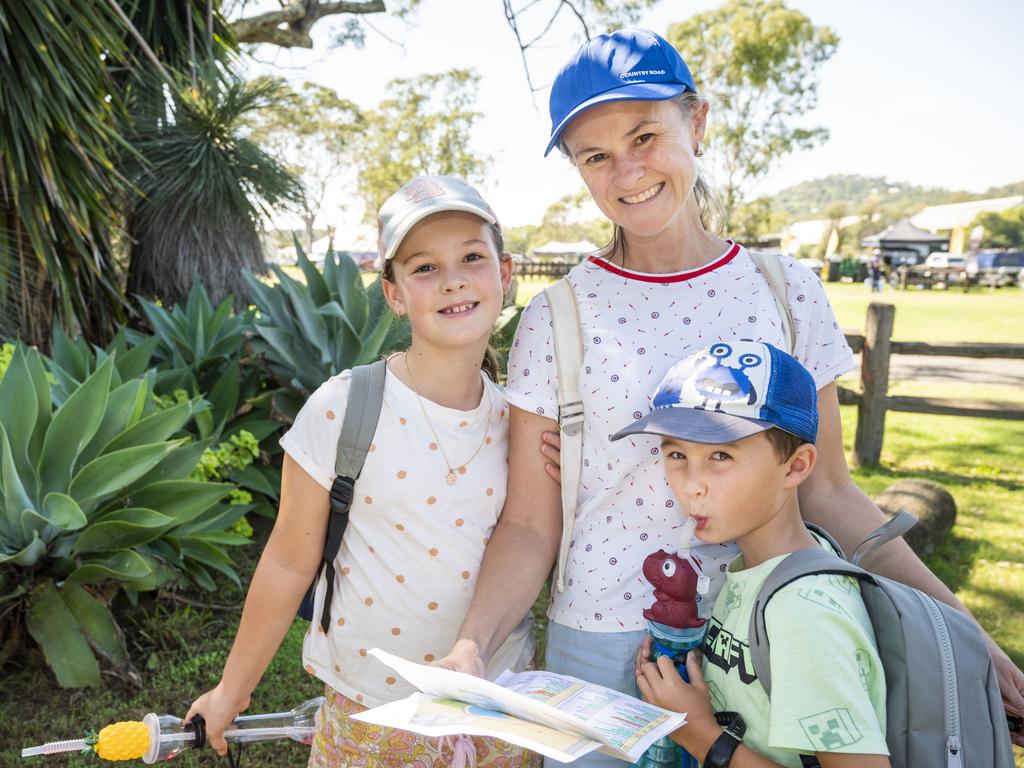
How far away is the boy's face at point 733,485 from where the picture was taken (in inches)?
63.6

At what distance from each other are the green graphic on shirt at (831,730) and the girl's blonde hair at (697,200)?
1.09 meters

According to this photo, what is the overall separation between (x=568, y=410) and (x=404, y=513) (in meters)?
0.45

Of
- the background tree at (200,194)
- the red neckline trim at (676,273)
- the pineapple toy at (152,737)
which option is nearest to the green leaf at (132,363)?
the pineapple toy at (152,737)

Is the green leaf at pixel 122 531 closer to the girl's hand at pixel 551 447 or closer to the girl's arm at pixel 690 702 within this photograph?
the girl's hand at pixel 551 447

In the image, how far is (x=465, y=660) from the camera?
5.39 ft

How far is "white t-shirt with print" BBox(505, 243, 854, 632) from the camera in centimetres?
180

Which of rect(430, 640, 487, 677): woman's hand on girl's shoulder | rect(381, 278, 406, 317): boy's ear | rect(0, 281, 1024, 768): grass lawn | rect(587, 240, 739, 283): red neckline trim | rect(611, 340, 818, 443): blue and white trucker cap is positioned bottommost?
rect(0, 281, 1024, 768): grass lawn

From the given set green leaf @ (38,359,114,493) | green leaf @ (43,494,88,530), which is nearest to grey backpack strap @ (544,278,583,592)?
green leaf @ (43,494,88,530)

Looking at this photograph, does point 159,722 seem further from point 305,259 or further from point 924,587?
point 305,259

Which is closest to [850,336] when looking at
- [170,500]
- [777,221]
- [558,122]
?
[170,500]

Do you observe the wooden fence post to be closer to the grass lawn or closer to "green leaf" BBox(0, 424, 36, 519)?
the grass lawn

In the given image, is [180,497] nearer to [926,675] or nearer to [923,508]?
→ [926,675]

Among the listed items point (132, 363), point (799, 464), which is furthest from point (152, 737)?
point (132, 363)

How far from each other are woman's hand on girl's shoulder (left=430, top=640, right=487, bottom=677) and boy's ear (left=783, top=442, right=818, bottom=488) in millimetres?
697
